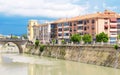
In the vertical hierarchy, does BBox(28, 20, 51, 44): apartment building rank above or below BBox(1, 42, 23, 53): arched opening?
above

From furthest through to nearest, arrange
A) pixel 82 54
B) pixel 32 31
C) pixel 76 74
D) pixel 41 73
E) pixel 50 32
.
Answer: pixel 32 31 < pixel 50 32 < pixel 82 54 < pixel 41 73 < pixel 76 74

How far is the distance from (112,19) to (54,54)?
669 inches

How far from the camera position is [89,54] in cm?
5828

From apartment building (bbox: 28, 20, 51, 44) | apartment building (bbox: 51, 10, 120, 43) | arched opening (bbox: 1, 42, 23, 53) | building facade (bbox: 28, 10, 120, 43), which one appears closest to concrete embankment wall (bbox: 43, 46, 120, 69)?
building facade (bbox: 28, 10, 120, 43)

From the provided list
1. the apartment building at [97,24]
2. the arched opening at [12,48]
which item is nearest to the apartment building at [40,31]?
the arched opening at [12,48]

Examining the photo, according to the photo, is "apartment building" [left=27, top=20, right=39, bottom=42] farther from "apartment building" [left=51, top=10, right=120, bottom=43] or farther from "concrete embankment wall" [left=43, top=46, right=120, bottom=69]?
"concrete embankment wall" [left=43, top=46, right=120, bottom=69]

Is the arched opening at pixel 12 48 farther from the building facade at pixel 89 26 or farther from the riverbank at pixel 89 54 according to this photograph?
the riverbank at pixel 89 54

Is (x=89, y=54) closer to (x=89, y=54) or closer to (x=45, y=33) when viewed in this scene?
(x=89, y=54)

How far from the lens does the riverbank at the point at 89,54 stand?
163ft

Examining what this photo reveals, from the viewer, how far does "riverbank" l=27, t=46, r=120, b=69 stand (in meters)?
49.7

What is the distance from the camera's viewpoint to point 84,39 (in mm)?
75562

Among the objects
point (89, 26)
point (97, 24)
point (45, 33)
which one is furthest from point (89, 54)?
point (45, 33)

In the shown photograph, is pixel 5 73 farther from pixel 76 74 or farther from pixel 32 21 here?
pixel 32 21

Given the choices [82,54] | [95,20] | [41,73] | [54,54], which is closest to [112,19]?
[95,20]
